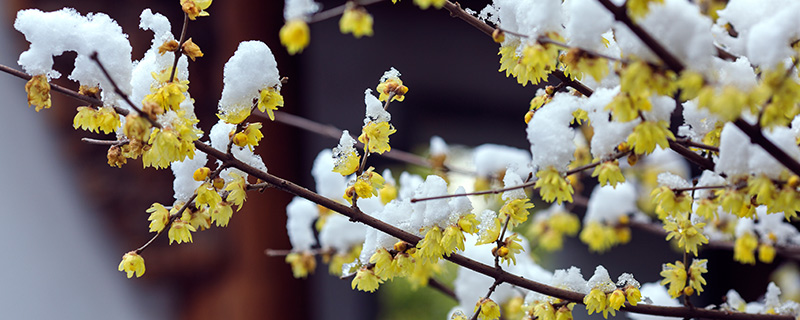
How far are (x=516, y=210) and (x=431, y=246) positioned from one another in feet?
0.22

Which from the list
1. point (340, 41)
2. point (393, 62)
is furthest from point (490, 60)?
point (340, 41)

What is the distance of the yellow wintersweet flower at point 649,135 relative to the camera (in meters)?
0.34

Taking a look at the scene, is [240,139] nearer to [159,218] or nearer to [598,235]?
[159,218]

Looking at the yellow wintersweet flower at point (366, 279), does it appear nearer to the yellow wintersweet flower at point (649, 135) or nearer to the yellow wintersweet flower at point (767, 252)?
the yellow wintersweet flower at point (649, 135)

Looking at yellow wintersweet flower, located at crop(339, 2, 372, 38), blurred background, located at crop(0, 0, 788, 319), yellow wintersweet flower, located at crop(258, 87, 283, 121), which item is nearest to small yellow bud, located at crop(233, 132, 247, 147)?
yellow wintersweet flower, located at crop(258, 87, 283, 121)

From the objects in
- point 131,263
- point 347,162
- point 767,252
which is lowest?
point 131,263

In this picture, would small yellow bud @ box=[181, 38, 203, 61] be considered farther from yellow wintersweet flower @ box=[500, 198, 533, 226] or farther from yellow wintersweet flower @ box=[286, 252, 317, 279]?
yellow wintersweet flower @ box=[286, 252, 317, 279]

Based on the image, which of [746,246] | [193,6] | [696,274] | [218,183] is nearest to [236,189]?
[218,183]

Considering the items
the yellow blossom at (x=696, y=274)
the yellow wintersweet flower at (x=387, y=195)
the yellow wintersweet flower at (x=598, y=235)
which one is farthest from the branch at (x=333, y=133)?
the yellow blossom at (x=696, y=274)

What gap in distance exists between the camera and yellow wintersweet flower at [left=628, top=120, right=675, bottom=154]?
34cm

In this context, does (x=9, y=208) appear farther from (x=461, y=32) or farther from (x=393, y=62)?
(x=461, y=32)

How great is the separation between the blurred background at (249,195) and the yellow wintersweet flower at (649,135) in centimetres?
99

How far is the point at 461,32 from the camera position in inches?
54.8

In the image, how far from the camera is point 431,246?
0.41m
